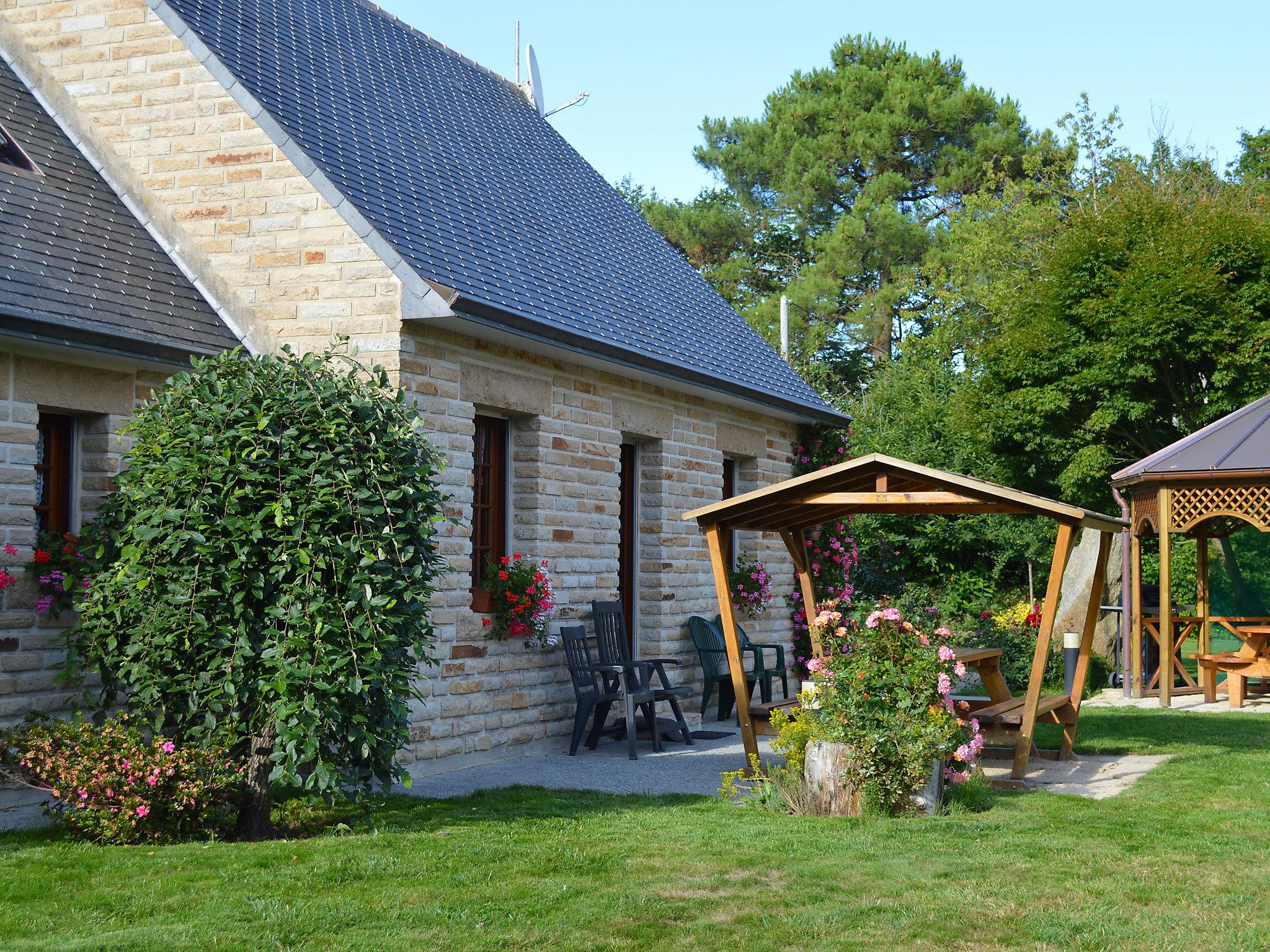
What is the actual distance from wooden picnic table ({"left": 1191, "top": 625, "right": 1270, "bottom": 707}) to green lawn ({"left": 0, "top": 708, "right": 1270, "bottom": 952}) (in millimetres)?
6753

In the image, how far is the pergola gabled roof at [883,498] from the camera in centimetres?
811

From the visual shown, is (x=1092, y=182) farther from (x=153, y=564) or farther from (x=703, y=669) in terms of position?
(x=153, y=564)

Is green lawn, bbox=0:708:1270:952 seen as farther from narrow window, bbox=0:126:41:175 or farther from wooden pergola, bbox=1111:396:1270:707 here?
wooden pergola, bbox=1111:396:1270:707

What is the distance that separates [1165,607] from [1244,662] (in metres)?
0.96

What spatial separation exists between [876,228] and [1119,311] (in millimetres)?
13592

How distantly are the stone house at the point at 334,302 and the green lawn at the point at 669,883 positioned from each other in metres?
Answer: 1.88

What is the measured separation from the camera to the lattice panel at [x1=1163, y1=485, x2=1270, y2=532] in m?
13.6

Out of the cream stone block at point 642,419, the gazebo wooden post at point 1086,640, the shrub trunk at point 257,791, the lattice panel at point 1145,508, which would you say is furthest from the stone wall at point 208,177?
the lattice panel at point 1145,508

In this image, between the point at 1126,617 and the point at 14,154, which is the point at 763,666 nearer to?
the point at 1126,617

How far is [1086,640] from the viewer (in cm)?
969

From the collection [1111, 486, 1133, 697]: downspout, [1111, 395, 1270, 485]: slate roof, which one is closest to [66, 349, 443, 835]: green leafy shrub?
[1111, 395, 1270, 485]: slate roof

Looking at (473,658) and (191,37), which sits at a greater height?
(191,37)

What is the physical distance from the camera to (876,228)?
104 feet

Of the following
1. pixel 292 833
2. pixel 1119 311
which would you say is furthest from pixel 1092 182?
pixel 292 833
